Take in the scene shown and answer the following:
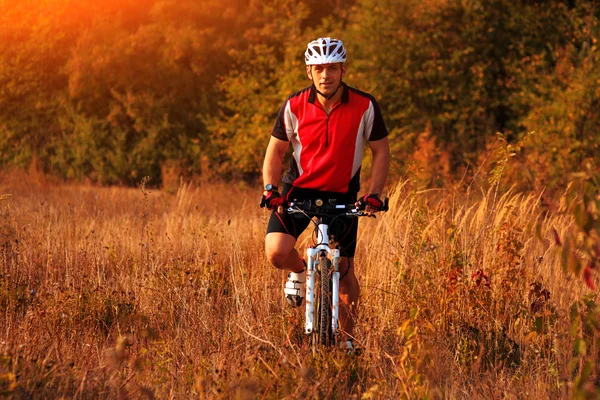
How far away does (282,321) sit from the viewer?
5.94m

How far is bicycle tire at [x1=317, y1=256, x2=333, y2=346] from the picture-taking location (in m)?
5.17

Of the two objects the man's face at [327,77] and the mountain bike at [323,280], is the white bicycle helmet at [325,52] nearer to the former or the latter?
the man's face at [327,77]

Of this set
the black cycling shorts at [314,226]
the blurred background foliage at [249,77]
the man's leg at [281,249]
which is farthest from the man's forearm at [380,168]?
the blurred background foliage at [249,77]

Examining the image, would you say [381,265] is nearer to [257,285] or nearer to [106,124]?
[257,285]

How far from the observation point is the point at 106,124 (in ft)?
74.0

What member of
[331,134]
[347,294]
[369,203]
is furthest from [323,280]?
[331,134]

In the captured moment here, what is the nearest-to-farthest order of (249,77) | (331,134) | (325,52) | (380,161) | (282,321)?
(325,52) < (331,134) < (380,161) < (282,321) < (249,77)

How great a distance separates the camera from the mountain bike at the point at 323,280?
17.0ft

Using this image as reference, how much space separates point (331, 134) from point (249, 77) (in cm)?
1593

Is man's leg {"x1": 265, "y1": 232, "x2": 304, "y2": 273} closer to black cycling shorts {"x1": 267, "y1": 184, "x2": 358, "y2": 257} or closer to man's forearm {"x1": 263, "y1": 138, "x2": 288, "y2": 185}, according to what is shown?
black cycling shorts {"x1": 267, "y1": 184, "x2": 358, "y2": 257}

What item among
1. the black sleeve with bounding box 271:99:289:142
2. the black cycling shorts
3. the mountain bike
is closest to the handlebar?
the mountain bike

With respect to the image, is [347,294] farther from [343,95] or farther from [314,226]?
[343,95]

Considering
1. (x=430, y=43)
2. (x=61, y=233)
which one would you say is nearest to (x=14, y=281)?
(x=61, y=233)

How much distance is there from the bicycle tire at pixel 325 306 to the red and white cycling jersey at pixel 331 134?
632 mm
